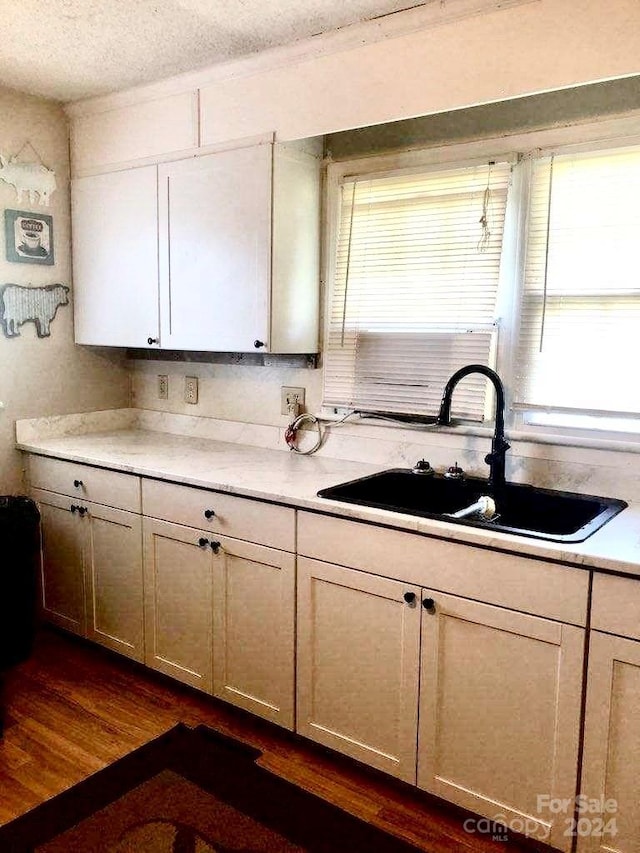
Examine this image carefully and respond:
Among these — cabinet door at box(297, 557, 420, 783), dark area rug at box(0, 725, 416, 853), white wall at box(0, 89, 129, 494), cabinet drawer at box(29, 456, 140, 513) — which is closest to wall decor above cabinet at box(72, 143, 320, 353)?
white wall at box(0, 89, 129, 494)

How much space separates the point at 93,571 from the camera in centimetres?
286

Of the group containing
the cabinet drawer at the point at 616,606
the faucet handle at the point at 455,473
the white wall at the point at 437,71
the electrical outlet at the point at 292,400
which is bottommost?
the cabinet drawer at the point at 616,606

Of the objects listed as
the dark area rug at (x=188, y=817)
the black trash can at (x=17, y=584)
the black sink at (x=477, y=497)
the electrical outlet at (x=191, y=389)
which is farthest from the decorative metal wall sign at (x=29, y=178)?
the dark area rug at (x=188, y=817)

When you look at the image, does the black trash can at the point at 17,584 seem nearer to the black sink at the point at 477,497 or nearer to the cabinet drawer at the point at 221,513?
the cabinet drawer at the point at 221,513

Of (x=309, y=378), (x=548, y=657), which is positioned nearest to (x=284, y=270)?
(x=309, y=378)

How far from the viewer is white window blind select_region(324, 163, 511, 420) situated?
93.4 inches

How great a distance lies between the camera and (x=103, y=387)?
11.2 ft

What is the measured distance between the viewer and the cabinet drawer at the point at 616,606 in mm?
1586

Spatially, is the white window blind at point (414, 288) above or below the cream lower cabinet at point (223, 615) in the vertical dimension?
above

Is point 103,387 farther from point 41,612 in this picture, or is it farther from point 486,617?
point 486,617

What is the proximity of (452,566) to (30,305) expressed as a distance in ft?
7.39

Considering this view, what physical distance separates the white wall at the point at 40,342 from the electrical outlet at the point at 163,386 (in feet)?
1.03

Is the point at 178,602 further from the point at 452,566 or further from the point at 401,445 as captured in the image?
the point at 452,566

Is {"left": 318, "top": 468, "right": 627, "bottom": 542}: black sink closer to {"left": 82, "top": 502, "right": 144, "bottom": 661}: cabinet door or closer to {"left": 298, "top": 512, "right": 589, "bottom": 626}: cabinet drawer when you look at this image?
{"left": 298, "top": 512, "right": 589, "bottom": 626}: cabinet drawer
